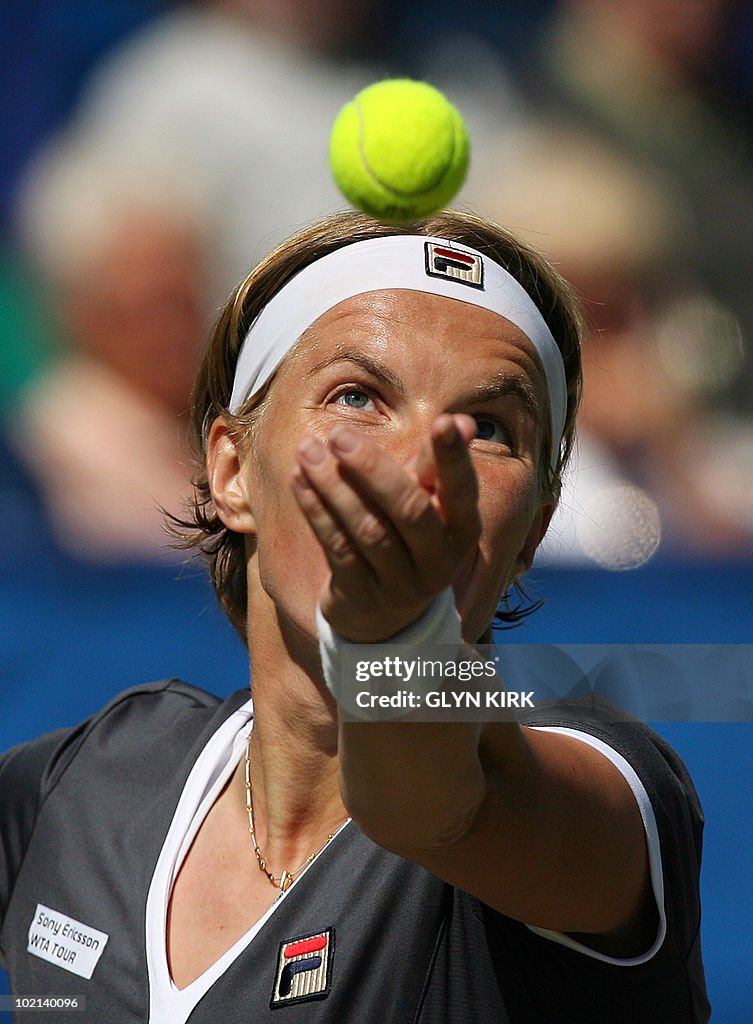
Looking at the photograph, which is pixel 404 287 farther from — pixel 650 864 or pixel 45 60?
pixel 45 60

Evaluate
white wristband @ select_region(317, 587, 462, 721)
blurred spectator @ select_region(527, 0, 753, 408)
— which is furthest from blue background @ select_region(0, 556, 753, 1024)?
white wristband @ select_region(317, 587, 462, 721)

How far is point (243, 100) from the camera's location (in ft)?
11.8

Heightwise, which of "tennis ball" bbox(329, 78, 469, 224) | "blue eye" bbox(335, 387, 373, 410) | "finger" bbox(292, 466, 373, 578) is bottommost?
"finger" bbox(292, 466, 373, 578)

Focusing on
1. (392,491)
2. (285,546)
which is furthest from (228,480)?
(392,491)

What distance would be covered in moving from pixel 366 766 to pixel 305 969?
46 centimetres

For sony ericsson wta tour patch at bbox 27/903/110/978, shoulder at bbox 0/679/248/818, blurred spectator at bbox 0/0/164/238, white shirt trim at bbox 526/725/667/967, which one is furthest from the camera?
blurred spectator at bbox 0/0/164/238

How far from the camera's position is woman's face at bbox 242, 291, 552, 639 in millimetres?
1325

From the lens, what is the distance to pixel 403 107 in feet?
4.68

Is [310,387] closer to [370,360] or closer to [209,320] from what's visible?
[370,360]

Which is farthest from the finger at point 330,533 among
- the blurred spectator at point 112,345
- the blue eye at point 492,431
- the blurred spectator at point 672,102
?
the blurred spectator at point 672,102

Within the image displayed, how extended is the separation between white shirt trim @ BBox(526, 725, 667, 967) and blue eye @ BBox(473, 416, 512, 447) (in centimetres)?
33

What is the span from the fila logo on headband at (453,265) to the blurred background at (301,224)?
161 centimetres

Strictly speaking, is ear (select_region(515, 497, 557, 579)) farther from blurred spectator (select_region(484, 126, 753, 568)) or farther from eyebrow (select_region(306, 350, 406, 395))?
blurred spectator (select_region(484, 126, 753, 568))

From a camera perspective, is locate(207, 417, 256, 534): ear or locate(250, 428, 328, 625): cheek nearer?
locate(250, 428, 328, 625): cheek
